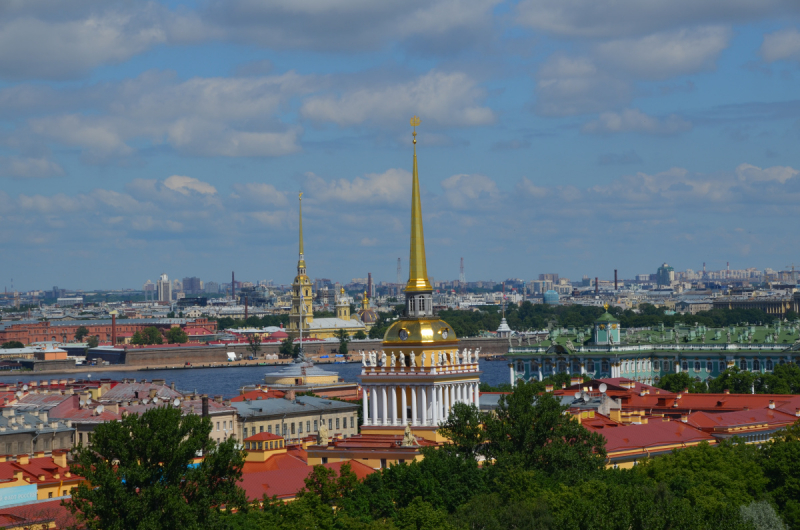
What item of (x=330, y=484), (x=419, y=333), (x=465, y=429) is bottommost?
(x=330, y=484)

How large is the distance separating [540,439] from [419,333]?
10.9 ft

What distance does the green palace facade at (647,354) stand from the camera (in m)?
91.6

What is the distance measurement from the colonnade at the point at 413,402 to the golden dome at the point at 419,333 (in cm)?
90

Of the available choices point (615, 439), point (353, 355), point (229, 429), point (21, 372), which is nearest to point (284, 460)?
point (615, 439)

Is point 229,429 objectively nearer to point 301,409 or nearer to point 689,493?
point 301,409

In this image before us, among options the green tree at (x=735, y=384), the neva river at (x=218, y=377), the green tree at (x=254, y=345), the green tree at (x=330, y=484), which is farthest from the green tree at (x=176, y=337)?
the green tree at (x=330, y=484)

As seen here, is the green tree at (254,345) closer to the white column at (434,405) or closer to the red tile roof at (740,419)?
the red tile roof at (740,419)

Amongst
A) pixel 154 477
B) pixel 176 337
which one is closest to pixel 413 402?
pixel 154 477

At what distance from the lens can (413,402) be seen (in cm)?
3216

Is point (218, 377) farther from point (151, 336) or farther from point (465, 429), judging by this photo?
point (465, 429)

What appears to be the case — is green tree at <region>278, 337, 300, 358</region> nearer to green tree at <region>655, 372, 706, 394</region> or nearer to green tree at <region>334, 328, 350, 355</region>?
green tree at <region>334, 328, 350, 355</region>

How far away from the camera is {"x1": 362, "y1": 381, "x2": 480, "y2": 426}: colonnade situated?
3206 centimetres

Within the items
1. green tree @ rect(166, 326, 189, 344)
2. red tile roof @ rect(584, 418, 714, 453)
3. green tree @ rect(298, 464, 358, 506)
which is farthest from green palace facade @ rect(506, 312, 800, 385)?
green tree @ rect(166, 326, 189, 344)

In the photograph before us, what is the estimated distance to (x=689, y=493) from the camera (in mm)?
29156
